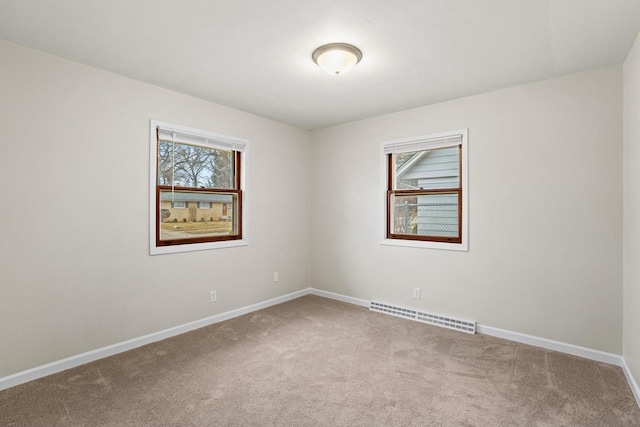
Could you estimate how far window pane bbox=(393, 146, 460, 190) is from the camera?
371 centimetres

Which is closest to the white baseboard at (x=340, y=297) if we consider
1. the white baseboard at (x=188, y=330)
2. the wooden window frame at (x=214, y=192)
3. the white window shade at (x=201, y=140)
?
the white baseboard at (x=188, y=330)

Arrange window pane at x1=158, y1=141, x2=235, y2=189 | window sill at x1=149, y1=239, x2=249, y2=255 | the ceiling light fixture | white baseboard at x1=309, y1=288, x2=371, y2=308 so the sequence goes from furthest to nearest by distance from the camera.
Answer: white baseboard at x1=309, y1=288, x2=371, y2=308 < window pane at x1=158, y1=141, x2=235, y2=189 < window sill at x1=149, y1=239, x2=249, y2=255 < the ceiling light fixture

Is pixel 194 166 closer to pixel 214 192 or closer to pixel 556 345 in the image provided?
Result: pixel 214 192

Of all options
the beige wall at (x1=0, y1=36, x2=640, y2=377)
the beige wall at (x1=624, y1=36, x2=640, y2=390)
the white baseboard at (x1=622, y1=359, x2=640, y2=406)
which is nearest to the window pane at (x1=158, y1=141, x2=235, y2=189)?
the beige wall at (x1=0, y1=36, x2=640, y2=377)

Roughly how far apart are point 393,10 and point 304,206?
3166 millimetres

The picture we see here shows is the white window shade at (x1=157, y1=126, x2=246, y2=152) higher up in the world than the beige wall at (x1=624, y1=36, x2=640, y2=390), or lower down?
higher up

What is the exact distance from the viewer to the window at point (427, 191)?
359cm

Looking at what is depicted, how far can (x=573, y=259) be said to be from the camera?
2879 mm

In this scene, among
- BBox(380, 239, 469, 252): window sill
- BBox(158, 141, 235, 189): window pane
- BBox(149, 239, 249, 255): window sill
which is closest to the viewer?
BBox(149, 239, 249, 255): window sill

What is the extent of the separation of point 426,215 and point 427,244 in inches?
14.4

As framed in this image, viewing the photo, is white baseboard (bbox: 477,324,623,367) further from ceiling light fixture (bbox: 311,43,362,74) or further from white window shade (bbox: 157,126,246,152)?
white window shade (bbox: 157,126,246,152)

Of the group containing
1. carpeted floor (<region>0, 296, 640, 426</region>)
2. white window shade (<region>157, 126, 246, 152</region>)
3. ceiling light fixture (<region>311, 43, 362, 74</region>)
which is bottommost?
carpeted floor (<region>0, 296, 640, 426</region>)

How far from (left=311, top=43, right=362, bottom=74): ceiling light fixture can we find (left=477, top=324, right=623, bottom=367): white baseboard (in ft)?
9.44

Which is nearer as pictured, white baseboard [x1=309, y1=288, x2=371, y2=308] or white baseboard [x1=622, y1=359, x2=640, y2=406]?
white baseboard [x1=622, y1=359, x2=640, y2=406]
